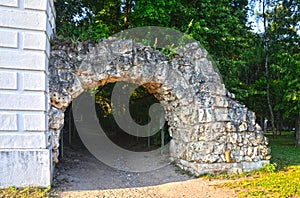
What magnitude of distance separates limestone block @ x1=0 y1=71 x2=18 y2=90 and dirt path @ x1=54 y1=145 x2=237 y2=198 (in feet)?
8.30

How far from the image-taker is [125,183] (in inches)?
301

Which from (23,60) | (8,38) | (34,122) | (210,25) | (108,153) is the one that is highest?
(210,25)

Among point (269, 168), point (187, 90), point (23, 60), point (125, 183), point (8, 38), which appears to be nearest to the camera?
point (8, 38)

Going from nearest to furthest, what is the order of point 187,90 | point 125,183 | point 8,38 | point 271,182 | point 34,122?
point 8,38
point 34,122
point 271,182
point 125,183
point 187,90

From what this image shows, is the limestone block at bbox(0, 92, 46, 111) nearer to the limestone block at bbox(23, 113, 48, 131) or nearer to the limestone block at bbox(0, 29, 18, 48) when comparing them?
the limestone block at bbox(23, 113, 48, 131)

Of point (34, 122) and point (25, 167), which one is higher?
point (34, 122)

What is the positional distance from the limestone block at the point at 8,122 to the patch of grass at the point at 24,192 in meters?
1.26

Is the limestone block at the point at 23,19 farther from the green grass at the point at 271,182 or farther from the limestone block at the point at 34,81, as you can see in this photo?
the green grass at the point at 271,182

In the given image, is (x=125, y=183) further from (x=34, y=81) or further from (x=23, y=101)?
(x=34, y=81)

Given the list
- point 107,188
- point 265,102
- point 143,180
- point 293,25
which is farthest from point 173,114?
point 293,25

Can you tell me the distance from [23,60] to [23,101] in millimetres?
889

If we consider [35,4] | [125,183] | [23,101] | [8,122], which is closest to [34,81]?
[23,101]

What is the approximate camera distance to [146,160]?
1038 centimetres

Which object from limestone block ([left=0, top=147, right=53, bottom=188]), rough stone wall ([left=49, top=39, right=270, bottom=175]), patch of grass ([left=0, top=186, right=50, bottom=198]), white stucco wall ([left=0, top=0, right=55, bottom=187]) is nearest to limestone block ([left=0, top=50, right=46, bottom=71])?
white stucco wall ([left=0, top=0, right=55, bottom=187])
